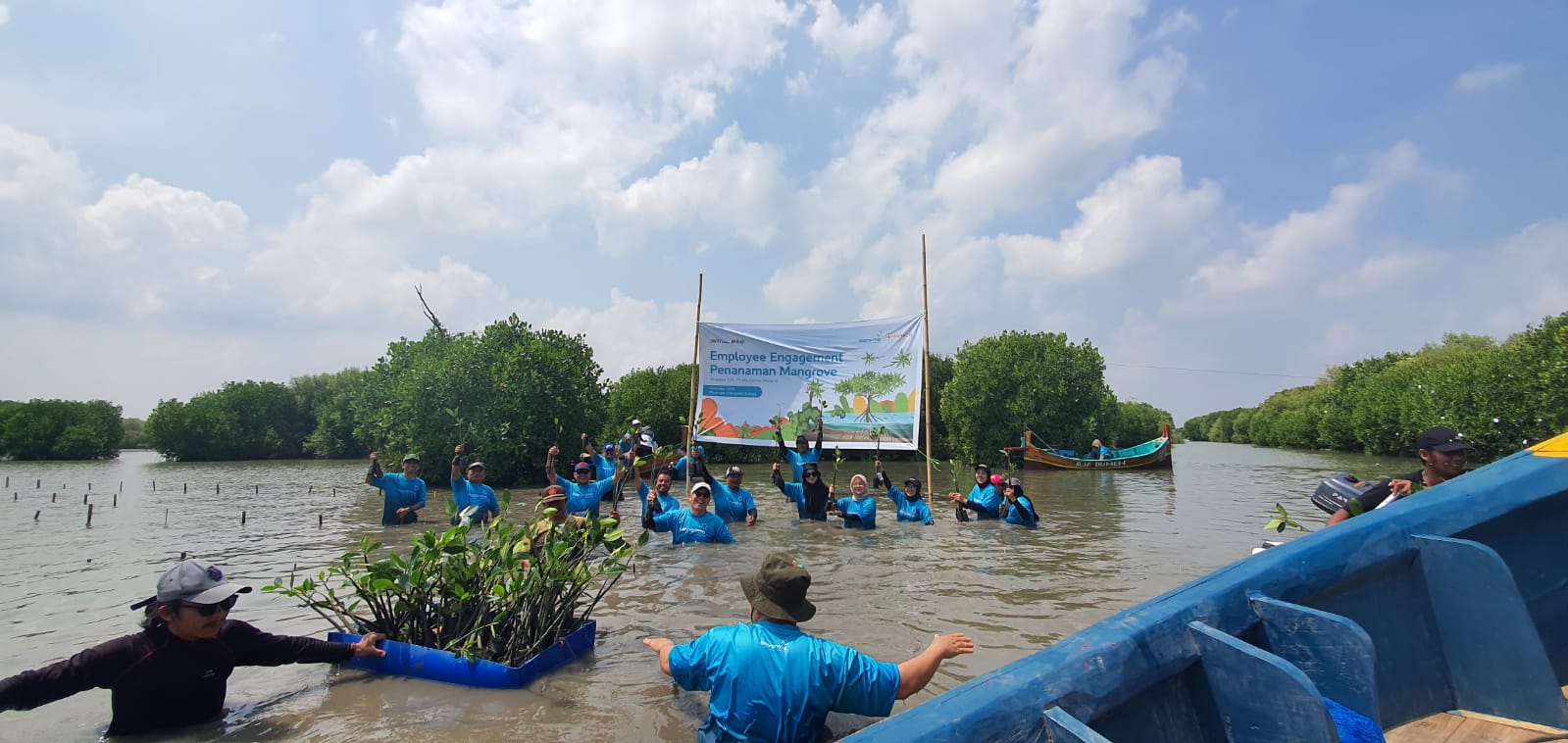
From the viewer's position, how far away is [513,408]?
24078 millimetres

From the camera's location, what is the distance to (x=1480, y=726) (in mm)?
2492

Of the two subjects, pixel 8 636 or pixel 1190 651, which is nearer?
pixel 1190 651

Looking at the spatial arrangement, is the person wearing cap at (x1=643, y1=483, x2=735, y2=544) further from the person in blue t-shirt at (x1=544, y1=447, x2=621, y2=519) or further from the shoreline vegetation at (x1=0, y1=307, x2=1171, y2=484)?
the shoreline vegetation at (x1=0, y1=307, x2=1171, y2=484)

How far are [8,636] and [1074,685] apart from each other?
950cm

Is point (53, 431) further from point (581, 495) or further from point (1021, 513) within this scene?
point (1021, 513)

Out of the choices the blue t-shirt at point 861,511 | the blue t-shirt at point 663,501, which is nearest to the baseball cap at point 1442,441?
the blue t-shirt at point 861,511

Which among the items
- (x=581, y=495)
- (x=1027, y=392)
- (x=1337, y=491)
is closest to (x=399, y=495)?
(x=581, y=495)

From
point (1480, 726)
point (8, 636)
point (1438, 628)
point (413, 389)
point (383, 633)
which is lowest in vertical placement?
point (8, 636)

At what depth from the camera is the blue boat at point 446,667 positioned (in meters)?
4.89

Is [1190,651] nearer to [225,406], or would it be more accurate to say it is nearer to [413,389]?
[413,389]

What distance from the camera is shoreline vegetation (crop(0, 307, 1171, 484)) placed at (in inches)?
947

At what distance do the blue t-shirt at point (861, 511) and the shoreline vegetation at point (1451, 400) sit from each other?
→ 17511mm

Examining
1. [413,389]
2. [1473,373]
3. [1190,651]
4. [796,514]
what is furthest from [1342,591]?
[1473,373]

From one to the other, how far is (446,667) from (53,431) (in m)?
66.9
